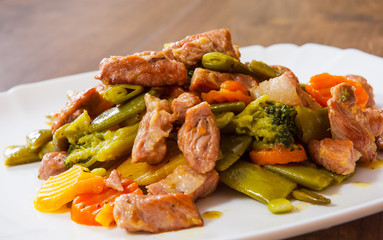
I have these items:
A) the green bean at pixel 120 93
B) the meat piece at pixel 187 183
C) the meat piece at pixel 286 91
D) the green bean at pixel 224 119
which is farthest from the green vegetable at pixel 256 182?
the green bean at pixel 120 93

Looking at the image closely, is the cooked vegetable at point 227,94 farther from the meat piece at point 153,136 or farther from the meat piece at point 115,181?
the meat piece at point 115,181

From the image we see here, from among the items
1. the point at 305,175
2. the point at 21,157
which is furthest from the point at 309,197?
the point at 21,157

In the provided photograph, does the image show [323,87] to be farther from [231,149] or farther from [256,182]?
[256,182]

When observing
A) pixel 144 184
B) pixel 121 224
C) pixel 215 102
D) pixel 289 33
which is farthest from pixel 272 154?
pixel 289 33

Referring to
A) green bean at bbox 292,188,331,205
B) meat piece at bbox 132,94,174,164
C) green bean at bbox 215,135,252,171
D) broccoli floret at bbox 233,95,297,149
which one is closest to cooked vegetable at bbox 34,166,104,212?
meat piece at bbox 132,94,174,164

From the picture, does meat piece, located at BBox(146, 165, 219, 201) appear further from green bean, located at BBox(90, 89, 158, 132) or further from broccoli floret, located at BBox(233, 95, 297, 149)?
green bean, located at BBox(90, 89, 158, 132)
